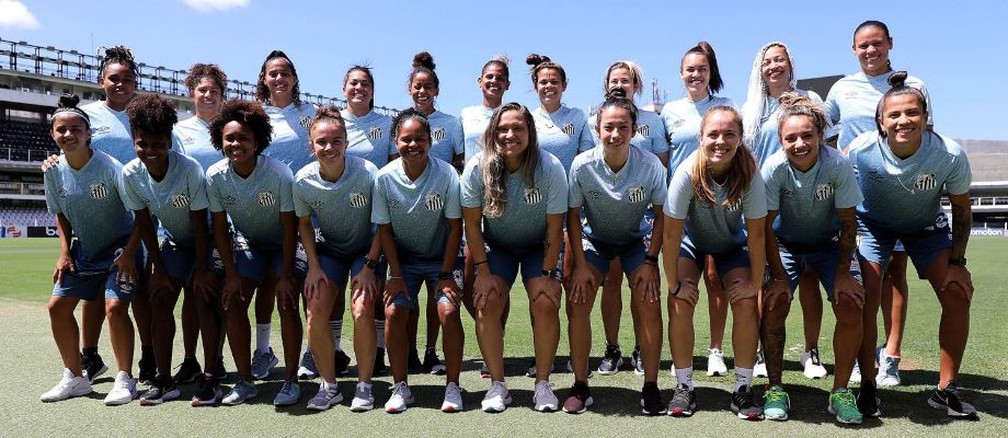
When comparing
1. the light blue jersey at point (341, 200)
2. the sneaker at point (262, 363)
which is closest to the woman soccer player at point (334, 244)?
the light blue jersey at point (341, 200)

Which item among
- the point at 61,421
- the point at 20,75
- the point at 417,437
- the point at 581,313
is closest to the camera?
the point at 417,437

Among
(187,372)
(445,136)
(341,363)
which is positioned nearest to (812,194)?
(445,136)

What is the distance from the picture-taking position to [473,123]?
6.22 m

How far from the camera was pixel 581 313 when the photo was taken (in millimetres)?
4648

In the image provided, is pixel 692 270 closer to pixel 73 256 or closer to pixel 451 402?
pixel 451 402

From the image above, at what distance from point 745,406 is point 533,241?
65.6 inches

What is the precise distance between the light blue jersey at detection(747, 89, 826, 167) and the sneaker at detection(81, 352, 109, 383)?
202 inches

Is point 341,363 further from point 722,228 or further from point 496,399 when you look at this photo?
point 722,228

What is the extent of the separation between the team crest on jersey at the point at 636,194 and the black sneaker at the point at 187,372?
338 cm

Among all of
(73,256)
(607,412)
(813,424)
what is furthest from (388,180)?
(813,424)

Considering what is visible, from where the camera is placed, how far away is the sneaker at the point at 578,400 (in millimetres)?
4383

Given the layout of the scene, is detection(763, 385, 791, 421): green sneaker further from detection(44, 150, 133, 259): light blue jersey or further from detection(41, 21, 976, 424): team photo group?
detection(44, 150, 133, 259): light blue jersey

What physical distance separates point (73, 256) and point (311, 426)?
240cm

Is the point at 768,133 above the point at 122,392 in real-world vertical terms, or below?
above
